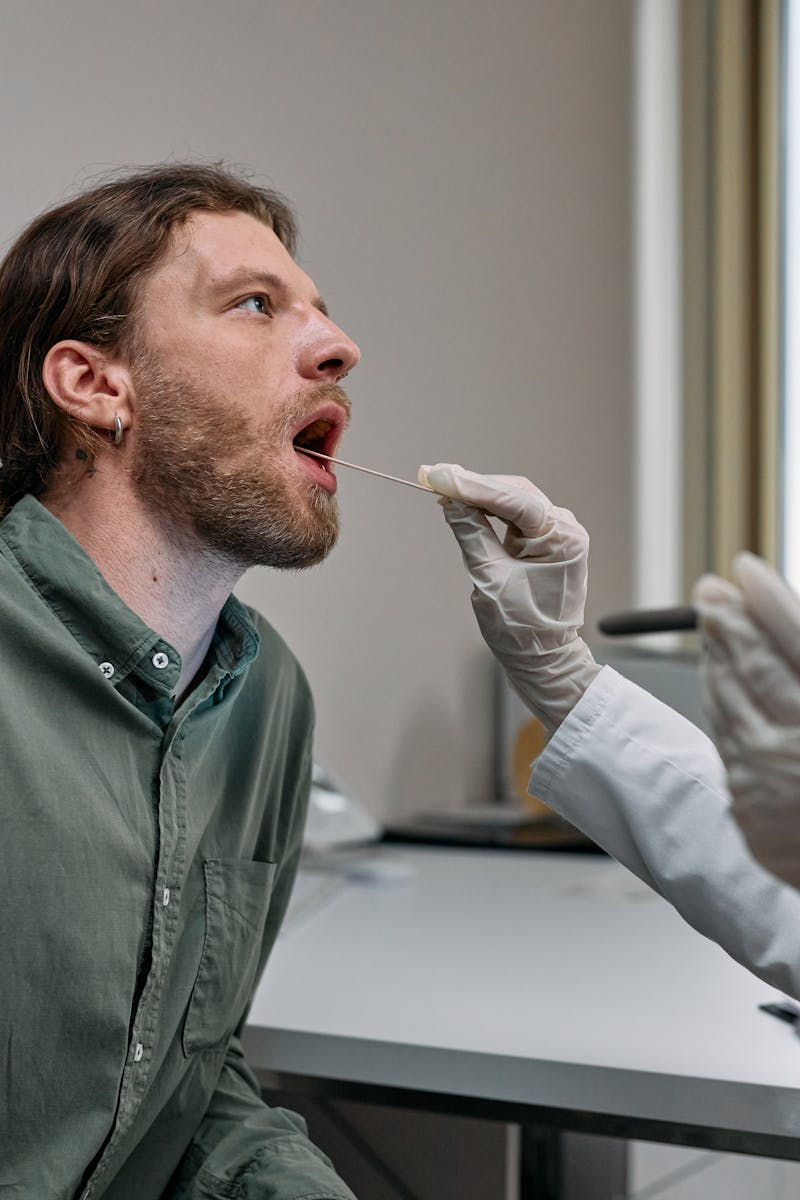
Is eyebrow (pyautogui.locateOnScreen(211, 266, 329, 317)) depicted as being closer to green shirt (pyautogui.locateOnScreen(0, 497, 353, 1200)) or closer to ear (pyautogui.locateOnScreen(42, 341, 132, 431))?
ear (pyautogui.locateOnScreen(42, 341, 132, 431))

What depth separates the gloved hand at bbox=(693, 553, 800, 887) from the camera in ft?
2.13

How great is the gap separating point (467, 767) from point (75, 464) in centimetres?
154

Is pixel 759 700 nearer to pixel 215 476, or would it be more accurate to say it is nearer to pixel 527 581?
pixel 527 581

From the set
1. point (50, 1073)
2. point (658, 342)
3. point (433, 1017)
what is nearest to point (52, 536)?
point (50, 1073)

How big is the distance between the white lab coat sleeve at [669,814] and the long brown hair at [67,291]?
461mm

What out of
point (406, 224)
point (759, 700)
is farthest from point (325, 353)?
point (406, 224)

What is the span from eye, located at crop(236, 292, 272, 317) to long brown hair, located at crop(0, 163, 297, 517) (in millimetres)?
80

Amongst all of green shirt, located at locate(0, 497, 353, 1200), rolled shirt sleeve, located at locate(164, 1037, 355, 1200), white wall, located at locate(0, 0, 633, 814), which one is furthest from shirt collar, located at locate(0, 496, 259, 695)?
white wall, located at locate(0, 0, 633, 814)

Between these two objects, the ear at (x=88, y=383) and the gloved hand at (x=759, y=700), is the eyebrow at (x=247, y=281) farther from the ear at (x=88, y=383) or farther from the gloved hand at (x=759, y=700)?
the gloved hand at (x=759, y=700)

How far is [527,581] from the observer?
1.04m

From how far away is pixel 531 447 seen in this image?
8.75 feet

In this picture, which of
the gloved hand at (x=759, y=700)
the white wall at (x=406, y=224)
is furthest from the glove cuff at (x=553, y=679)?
the white wall at (x=406, y=224)

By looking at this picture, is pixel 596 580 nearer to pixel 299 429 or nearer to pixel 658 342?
pixel 658 342

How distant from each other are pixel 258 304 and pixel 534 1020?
2.16ft
